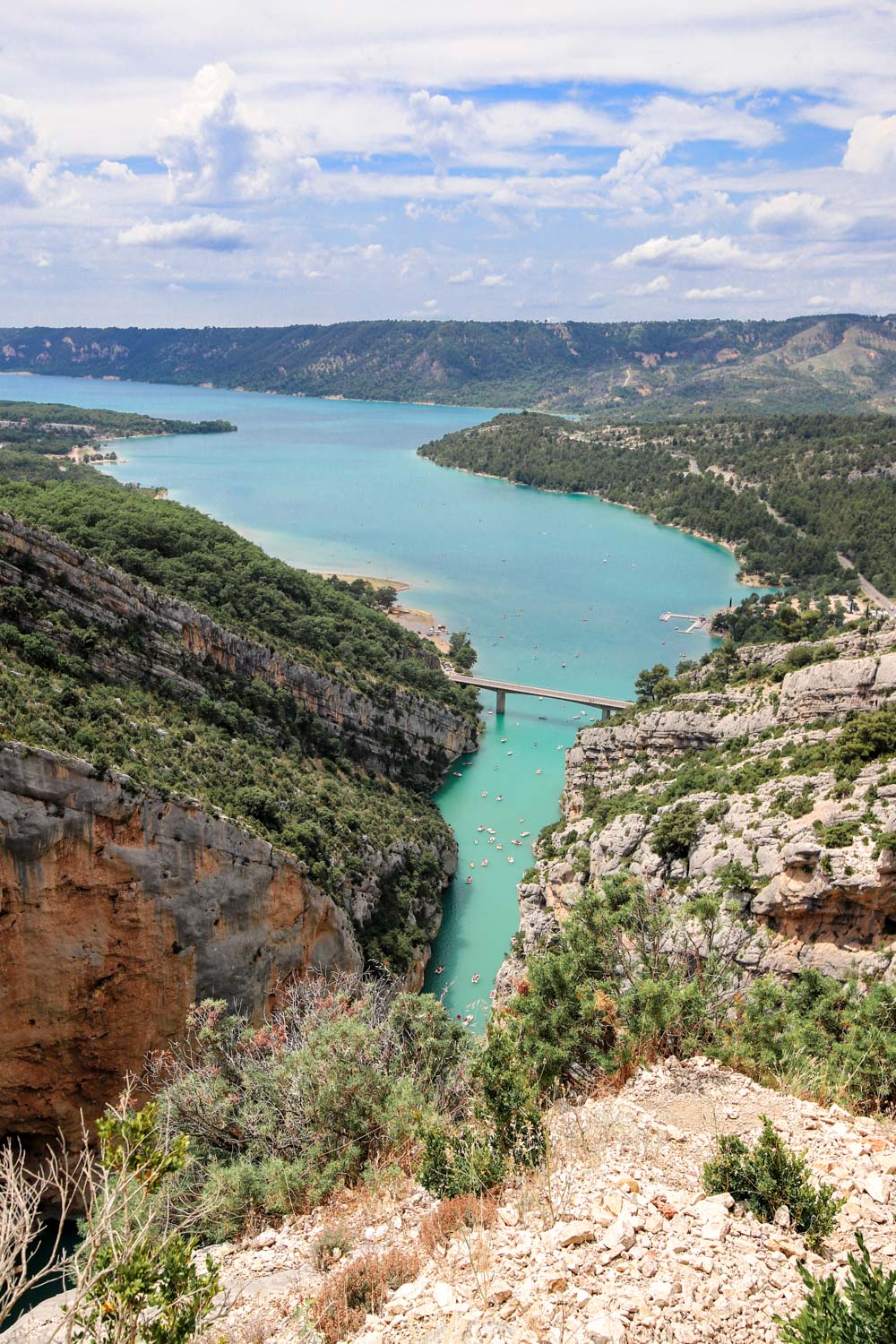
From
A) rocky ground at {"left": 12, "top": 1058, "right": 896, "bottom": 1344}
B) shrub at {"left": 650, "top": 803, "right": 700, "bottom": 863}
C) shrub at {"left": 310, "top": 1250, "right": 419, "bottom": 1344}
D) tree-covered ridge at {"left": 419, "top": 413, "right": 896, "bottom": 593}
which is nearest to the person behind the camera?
rocky ground at {"left": 12, "top": 1058, "right": 896, "bottom": 1344}

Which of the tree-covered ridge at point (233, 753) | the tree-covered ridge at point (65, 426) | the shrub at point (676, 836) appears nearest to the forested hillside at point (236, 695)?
the tree-covered ridge at point (233, 753)

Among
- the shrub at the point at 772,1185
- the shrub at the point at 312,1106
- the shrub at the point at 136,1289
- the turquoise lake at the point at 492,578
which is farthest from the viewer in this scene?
the turquoise lake at the point at 492,578

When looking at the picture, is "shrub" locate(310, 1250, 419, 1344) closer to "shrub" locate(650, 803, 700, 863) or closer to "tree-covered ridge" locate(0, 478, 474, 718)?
"shrub" locate(650, 803, 700, 863)

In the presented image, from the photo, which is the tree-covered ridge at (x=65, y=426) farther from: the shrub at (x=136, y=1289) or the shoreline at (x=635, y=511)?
the shrub at (x=136, y=1289)

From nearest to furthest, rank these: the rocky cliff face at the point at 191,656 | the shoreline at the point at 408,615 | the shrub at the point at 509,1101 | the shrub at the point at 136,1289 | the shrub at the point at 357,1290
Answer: the shrub at the point at 136,1289 < the shrub at the point at 357,1290 < the shrub at the point at 509,1101 < the rocky cliff face at the point at 191,656 < the shoreline at the point at 408,615

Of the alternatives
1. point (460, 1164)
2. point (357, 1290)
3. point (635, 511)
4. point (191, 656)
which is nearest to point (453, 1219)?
point (460, 1164)

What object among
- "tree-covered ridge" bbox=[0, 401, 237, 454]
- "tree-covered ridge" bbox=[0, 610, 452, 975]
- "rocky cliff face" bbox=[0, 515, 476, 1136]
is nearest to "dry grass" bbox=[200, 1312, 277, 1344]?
"rocky cliff face" bbox=[0, 515, 476, 1136]
